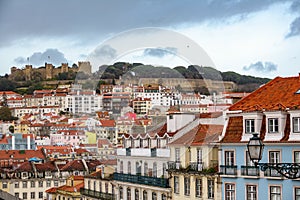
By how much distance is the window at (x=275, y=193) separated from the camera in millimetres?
12828

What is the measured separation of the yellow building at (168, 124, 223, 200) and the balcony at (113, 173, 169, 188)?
1.06 feet

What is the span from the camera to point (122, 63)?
8.69 m

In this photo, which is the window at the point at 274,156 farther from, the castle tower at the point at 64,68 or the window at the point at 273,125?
the castle tower at the point at 64,68

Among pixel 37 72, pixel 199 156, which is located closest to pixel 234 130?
pixel 199 156

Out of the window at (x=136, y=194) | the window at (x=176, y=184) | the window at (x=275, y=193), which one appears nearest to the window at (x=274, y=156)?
the window at (x=275, y=193)

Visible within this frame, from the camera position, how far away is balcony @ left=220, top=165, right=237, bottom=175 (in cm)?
1389

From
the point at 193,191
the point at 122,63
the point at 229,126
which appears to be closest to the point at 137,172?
the point at 193,191

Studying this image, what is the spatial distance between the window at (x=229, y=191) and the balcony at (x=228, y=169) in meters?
0.24

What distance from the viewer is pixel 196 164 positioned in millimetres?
15273

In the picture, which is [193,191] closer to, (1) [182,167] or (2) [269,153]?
(1) [182,167]

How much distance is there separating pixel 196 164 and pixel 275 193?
2728mm

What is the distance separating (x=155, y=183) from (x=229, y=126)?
10.0 feet

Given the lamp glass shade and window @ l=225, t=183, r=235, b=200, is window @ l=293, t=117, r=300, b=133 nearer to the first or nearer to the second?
window @ l=225, t=183, r=235, b=200

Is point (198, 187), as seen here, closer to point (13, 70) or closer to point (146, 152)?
point (146, 152)
